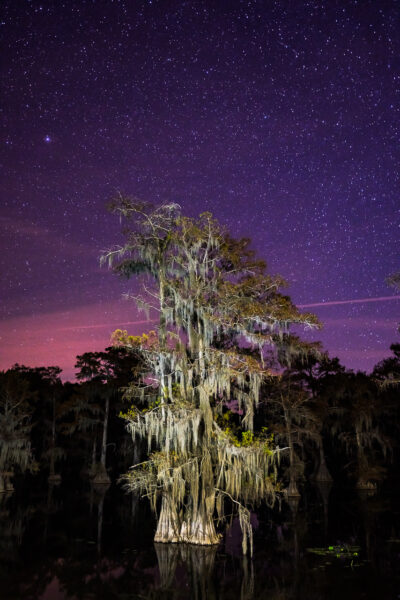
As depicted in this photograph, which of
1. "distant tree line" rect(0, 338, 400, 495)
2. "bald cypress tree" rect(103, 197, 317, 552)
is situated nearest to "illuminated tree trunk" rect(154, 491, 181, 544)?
"bald cypress tree" rect(103, 197, 317, 552)

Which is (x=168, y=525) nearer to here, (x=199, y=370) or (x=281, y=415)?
(x=199, y=370)

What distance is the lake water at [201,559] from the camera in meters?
10.1

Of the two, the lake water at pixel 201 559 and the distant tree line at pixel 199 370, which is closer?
the lake water at pixel 201 559

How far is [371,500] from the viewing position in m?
24.1

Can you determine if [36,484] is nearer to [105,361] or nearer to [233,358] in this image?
[105,361]

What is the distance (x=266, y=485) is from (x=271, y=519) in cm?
790

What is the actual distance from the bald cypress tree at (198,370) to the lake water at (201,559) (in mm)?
1212

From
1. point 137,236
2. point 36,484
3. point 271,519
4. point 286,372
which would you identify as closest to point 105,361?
point 36,484

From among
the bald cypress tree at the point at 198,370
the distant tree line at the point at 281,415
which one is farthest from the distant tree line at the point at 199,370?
the distant tree line at the point at 281,415

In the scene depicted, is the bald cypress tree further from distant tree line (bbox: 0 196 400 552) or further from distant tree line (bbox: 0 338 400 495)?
distant tree line (bbox: 0 338 400 495)

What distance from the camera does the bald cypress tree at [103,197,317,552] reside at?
13.3 meters

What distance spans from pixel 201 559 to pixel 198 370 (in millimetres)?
4867

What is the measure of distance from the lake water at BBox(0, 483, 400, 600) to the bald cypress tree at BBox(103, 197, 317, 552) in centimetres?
121

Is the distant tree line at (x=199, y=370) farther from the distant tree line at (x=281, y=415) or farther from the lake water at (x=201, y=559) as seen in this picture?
the distant tree line at (x=281, y=415)
